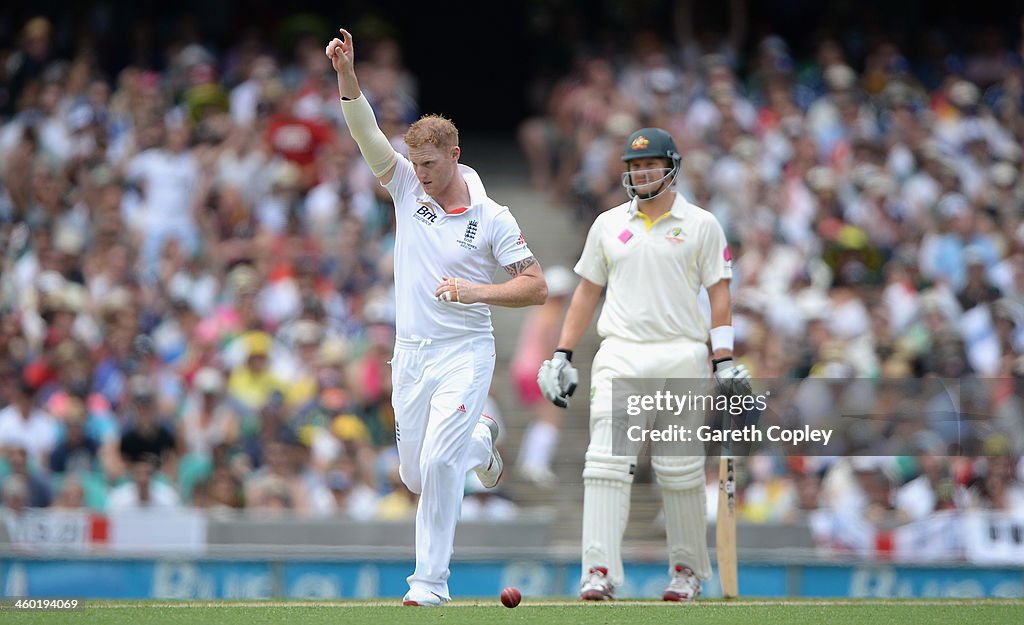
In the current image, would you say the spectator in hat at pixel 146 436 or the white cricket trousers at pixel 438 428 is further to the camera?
the spectator in hat at pixel 146 436

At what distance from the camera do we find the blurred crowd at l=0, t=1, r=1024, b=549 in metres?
14.5

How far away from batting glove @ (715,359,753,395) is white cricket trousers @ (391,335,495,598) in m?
1.31

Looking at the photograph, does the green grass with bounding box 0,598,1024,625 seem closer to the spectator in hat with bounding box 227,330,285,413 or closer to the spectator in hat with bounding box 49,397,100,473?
the spectator in hat with bounding box 49,397,100,473

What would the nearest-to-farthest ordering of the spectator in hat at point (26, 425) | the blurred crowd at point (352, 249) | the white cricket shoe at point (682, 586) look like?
the white cricket shoe at point (682, 586)
the blurred crowd at point (352, 249)
the spectator in hat at point (26, 425)

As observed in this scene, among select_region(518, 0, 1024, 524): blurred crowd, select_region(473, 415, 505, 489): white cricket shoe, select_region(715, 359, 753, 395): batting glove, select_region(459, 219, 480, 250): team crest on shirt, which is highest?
select_region(518, 0, 1024, 524): blurred crowd

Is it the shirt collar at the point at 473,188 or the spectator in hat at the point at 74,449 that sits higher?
the shirt collar at the point at 473,188

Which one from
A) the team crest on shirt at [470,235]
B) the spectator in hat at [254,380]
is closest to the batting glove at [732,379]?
the team crest on shirt at [470,235]

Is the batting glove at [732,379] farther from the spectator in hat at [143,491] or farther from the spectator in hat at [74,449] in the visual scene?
the spectator in hat at [74,449]

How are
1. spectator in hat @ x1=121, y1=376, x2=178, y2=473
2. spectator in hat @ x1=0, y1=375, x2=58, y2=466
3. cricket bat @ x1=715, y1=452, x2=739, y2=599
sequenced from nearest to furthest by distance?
cricket bat @ x1=715, y1=452, x2=739, y2=599 → spectator in hat @ x1=121, y1=376, x2=178, y2=473 → spectator in hat @ x1=0, y1=375, x2=58, y2=466

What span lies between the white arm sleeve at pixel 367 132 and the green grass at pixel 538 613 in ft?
7.41

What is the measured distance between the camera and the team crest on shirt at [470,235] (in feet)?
28.1

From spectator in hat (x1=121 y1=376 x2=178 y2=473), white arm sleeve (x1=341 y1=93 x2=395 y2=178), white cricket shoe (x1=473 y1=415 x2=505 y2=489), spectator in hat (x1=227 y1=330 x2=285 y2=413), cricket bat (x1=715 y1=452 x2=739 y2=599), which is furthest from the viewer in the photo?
spectator in hat (x1=227 y1=330 x2=285 y2=413)

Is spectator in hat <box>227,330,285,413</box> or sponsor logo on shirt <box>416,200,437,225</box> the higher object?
spectator in hat <box>227,330,285,413</box>
